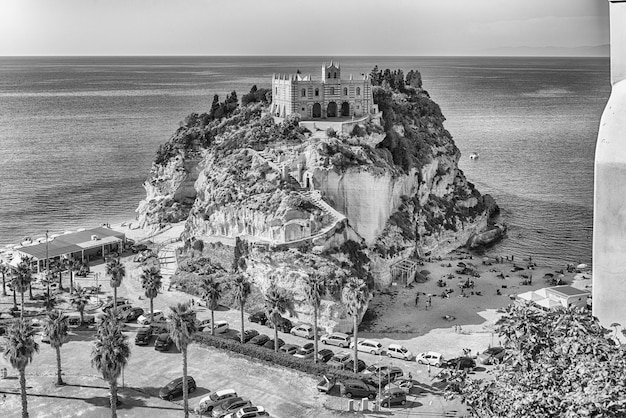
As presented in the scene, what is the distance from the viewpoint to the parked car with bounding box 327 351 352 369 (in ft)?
151

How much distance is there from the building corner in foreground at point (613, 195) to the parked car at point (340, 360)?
3931cm

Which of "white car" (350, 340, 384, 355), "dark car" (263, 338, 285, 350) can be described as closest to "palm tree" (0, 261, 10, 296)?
"dark car" (263, 338, 285, 350)

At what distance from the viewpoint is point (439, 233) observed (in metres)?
75.6

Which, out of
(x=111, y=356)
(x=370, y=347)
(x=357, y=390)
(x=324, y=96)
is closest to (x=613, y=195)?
(x=111, y=356)

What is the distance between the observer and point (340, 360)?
47.2 meters

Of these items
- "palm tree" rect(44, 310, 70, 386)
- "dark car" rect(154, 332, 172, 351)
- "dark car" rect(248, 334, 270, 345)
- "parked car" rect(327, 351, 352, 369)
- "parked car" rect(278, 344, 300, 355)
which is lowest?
"parked car" rect(327, 351, 352, 369)

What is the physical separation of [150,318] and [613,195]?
50.2 m

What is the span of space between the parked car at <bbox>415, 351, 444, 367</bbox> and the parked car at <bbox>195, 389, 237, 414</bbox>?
41.8 feet

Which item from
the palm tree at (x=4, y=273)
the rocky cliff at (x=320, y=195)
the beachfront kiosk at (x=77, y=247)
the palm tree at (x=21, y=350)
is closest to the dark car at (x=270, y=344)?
the rocky cliff at (x=320, y=195)

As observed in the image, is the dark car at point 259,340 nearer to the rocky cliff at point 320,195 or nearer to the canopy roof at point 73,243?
the rocky cliff at point 320,195

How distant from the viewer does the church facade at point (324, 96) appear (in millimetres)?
73688

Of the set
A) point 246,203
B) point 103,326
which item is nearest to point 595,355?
point 103,326

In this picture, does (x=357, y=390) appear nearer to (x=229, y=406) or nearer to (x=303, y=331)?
(x=229, y=406)

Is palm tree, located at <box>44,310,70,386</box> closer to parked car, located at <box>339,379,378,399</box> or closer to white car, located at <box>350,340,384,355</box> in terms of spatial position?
parked car, located at <box>339,379,378,399</box>
